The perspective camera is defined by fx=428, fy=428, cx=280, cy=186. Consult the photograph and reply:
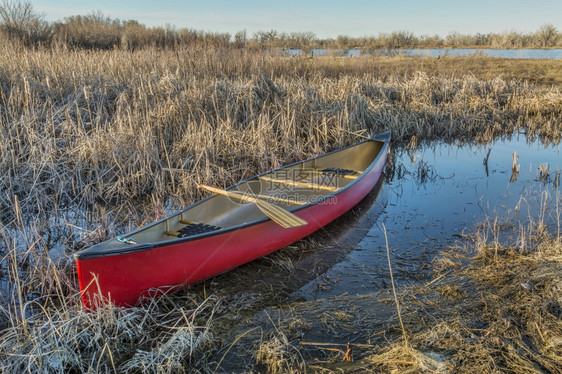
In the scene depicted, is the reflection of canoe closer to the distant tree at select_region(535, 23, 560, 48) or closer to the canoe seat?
the canoe seat

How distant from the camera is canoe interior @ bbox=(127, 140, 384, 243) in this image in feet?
13.2

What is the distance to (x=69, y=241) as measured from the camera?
14.4ft

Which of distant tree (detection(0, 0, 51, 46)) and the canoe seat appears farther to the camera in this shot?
distant tree (detection(0, 0, 51, 46))

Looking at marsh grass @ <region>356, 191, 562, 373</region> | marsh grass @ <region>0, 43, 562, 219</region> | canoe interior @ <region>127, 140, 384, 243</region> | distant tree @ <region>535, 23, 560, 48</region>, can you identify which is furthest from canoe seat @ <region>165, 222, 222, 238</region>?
distant tree @ <region>535, 23, 560, 48</region>

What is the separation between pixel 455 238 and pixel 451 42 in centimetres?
4777

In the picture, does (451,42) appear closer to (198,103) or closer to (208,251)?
(198,103)

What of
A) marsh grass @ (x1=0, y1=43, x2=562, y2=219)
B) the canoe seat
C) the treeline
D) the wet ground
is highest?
the treeline

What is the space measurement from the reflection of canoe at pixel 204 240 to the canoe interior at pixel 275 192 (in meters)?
0.01

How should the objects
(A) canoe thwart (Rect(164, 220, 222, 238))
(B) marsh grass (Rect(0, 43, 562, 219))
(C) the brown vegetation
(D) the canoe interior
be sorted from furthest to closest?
(B) marsh grass (Rect(0, 43, 562, 219))
(D) the canoe interior
(A) canoe thwart (Rect(164, 220, 222, 238))
(C) the brown vegetation

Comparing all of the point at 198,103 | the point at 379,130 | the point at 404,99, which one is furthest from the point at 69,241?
the point at 404,99

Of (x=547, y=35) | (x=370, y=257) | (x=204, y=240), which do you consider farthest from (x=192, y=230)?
(x=547, y=35)

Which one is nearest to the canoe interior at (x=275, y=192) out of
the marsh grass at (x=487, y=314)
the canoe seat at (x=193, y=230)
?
the canoe seat at (x=193, y=230)

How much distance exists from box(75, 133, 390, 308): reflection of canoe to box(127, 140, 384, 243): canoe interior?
0.03 feet

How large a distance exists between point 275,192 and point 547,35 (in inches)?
1614
